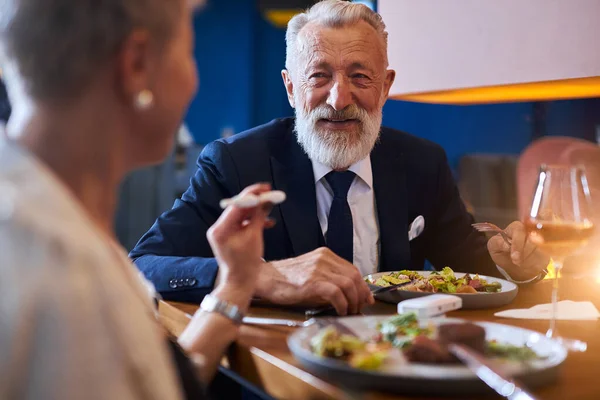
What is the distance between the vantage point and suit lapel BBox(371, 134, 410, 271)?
5.96 ft

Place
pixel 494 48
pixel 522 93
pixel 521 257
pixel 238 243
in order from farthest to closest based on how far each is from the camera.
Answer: pixel 522 93 → pixel 494 48 → pixel 521 257 → pixel 238 243

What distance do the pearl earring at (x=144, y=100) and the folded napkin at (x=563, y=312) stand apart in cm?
79

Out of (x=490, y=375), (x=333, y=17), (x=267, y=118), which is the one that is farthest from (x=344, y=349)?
(x=267, y=118)

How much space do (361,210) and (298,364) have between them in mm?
1030

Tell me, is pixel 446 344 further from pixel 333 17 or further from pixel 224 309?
pixel 333 17

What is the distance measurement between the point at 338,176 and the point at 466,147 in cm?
183

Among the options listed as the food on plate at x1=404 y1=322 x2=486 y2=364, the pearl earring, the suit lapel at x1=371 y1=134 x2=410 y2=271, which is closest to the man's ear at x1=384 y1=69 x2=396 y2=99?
the suit lapel at x1=371 y1=134 x2=410 y2=271

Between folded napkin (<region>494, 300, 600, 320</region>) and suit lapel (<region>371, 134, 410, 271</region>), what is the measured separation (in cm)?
54

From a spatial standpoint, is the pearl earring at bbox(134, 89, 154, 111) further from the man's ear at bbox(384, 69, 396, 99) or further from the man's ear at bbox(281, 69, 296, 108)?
the man's ear at bbox(384, 69, 396, 99)

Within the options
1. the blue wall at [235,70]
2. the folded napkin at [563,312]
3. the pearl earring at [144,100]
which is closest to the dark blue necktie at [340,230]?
the folded napkin at [563,312]

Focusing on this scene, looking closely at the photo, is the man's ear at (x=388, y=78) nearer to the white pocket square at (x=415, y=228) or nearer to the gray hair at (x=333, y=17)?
the gray hair at (x=333, y=17)

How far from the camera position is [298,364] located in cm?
89

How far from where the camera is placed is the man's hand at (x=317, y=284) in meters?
1.19

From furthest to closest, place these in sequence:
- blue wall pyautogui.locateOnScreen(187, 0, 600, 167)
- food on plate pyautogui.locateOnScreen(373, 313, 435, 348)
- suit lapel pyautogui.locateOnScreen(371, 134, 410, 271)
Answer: blue wall pyautogui.locateOnScreen(187, 0, 600, 167)
suit lapel pyautogui.locateOnScreen(371, 134, 410, 271)
food on plate pyautogui.locateOnScreen(373, 313, 435, 348)
